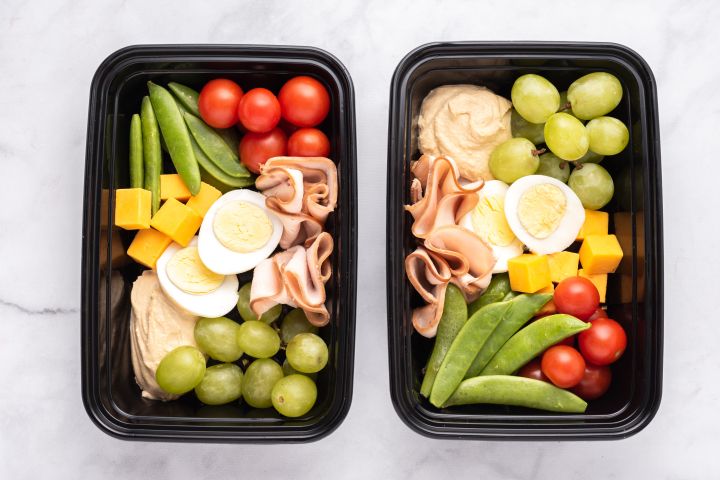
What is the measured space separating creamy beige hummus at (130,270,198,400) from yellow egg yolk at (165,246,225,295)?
Answer: 0.21 ft

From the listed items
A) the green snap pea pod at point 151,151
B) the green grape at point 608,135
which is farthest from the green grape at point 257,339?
the green grape at point 608,135

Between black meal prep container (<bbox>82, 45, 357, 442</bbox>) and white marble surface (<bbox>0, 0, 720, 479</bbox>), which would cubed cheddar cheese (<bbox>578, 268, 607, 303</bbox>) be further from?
black meal prep container (<bbox>82, 45, 357, 442</bbox>)

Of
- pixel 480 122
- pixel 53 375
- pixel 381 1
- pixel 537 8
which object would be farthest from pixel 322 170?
pixel 53 375

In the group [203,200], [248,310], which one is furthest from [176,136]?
[248,310]

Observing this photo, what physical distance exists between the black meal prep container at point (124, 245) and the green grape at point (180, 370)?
0.09 meters

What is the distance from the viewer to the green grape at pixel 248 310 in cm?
185

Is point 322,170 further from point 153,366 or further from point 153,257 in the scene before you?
point 153,366

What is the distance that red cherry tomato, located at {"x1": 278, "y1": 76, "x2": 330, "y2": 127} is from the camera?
1795 mm

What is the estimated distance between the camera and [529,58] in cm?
179

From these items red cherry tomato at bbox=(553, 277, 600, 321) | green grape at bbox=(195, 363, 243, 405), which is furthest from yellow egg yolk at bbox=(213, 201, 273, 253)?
red cherry tomato at bbox=(553, 277, 600, 321)

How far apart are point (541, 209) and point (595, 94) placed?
321mm

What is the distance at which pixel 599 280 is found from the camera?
1.89 m

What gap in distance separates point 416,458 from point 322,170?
862 millimetres

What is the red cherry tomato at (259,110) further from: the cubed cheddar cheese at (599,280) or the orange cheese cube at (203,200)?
the cubed cheddar cheese at (599,280)
